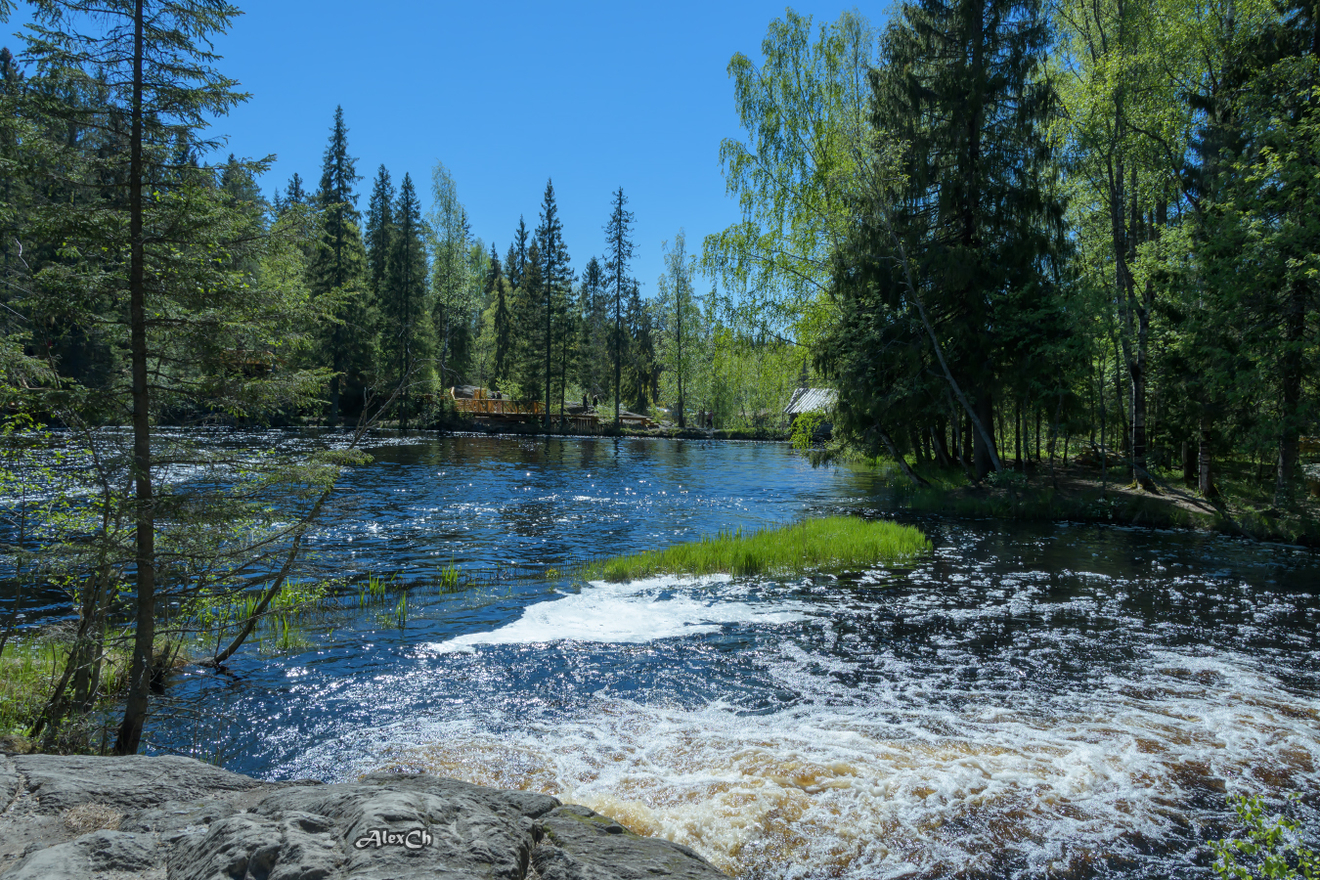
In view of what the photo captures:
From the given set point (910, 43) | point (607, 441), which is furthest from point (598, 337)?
point (910, 43)

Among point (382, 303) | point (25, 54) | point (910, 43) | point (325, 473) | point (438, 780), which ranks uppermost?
point (910, 43)

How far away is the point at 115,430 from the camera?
5.68 metres

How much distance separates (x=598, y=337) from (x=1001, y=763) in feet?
278

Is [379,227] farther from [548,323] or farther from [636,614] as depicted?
[636,614]

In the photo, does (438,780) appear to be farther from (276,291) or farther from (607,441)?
(607,441)

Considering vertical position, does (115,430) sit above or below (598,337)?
below

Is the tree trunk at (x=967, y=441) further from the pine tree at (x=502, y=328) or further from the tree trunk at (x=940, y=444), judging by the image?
the pine tree at (x=502, y=328)

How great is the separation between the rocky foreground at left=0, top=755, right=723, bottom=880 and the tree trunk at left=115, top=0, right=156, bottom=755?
65.6 inches

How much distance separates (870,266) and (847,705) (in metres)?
17.9

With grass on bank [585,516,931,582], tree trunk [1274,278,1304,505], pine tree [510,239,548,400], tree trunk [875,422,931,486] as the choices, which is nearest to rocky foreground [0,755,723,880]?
grass on bank [585,516,931,582]

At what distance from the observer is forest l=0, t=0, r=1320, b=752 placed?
539cm

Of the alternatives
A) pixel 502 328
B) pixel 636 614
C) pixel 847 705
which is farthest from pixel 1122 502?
pixel 502 328

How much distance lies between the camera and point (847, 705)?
7418 mm

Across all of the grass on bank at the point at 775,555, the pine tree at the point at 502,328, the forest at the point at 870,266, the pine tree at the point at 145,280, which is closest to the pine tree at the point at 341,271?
→ the pine tree at the point at 502,328
